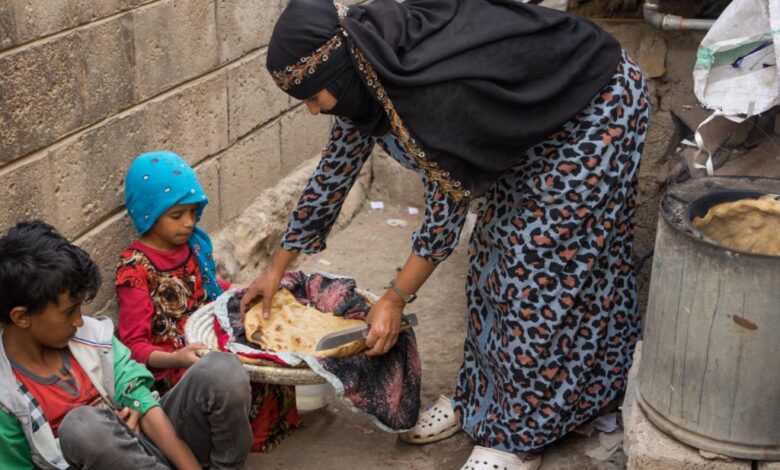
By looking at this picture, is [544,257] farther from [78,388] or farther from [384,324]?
[78,388]

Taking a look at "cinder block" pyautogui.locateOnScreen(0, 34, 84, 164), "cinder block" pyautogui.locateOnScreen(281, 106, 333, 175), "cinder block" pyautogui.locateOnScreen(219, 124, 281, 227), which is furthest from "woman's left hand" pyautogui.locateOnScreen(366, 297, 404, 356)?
"cinder block" pyautogui.locateOnScreen(281, 106, 333, 175)

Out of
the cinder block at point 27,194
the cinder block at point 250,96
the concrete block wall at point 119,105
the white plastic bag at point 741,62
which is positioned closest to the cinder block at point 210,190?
the concrete block wall at point 119,105

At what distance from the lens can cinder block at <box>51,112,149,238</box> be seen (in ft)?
11.6

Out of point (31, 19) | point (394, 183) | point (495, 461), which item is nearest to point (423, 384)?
point (495, 461)

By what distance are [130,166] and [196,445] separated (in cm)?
111

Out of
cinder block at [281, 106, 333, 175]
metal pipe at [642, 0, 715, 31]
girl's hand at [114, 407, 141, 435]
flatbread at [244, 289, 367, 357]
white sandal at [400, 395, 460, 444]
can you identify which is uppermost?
metal pipe at [642, 0, 715, 31]

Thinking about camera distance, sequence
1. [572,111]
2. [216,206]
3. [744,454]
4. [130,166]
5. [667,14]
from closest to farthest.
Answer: [744,454]
[572,111]
[130,166]
[667,14]
[216,206]

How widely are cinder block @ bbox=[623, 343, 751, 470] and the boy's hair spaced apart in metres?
1.60

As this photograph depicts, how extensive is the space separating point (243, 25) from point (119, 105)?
94 centimetres

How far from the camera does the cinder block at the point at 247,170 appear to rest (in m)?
4.59

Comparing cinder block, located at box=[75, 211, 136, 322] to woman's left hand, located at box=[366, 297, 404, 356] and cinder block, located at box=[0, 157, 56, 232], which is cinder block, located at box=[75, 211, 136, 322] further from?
woman's left hand, located at box=[366, 297, 404, 356]

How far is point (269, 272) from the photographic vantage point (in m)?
3.72

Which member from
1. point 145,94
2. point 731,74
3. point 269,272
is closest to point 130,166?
point 145,94

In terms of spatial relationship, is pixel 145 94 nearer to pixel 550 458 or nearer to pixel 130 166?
pixel 130 166
